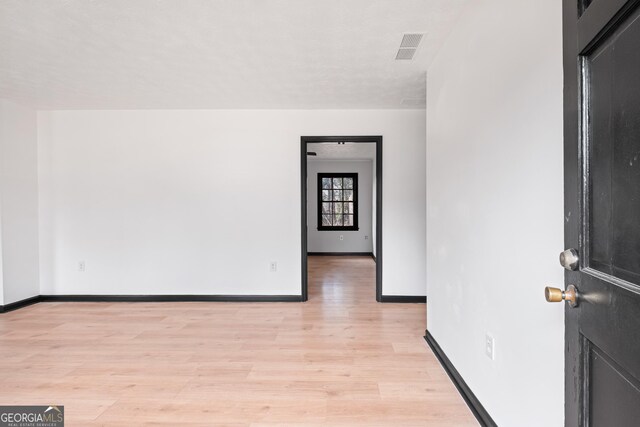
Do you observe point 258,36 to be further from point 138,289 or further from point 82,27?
point 138,289

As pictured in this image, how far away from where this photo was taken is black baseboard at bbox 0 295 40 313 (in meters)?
3.73

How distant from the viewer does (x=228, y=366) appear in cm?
245

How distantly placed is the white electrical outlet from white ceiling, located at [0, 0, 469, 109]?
73.9 inches

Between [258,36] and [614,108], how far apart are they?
216 centimetres

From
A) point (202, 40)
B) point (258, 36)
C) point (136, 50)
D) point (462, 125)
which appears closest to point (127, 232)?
point (136, 50)

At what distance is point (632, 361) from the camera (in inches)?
26.7

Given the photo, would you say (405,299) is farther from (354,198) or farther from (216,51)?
(354,198)

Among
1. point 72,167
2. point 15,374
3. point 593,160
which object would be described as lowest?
point 15,374

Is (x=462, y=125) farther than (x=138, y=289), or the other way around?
(x=138, y=289)

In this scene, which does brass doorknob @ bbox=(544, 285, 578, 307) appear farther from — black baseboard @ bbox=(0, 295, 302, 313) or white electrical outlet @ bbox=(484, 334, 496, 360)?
black baseboard @ bbox=(0, 295, 302, 313)

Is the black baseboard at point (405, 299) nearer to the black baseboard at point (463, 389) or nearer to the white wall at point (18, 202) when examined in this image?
the black baseboard at point (463, 389)

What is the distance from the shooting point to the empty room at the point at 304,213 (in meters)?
0.87

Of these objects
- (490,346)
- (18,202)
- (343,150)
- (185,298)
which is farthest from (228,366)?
(343,150)

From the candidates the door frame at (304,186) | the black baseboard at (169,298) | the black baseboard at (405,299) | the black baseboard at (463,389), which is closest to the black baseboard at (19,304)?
the black baseboard at (169,298)
